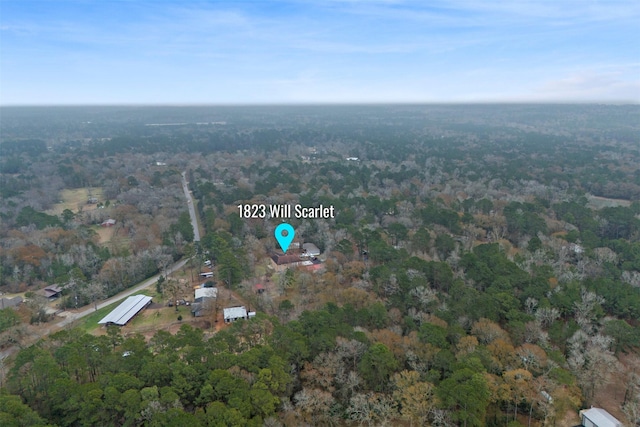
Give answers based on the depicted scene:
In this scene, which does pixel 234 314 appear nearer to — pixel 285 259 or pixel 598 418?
pixel 285 259

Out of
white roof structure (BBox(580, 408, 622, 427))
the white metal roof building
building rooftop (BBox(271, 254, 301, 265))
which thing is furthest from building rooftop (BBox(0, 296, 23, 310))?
white roof structure (BBox(580, 408, 622, 427))

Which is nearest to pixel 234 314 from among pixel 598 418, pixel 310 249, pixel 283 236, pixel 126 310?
pixel 126 310

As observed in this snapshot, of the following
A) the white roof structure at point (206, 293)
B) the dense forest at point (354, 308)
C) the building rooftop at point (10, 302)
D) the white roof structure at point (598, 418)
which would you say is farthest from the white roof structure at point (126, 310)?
the white roof structure at point (598, 418)

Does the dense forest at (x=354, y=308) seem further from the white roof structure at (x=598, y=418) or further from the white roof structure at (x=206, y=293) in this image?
the white roof structure at (x=206, y=293)

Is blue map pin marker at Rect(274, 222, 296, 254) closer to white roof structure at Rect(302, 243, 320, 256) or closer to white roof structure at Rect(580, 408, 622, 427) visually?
white roof structure at Rect(302, 243, 320, 256)

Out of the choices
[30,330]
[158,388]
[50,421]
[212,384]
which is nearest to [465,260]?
[212,384]

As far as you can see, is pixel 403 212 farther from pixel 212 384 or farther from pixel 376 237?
pixel 212 384
